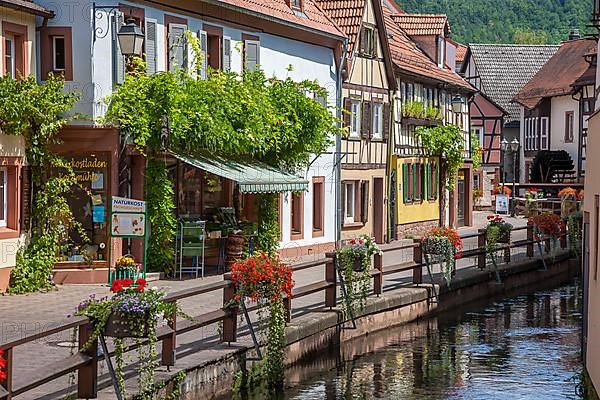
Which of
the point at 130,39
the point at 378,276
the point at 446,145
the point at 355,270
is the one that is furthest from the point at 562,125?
the point at 355,270

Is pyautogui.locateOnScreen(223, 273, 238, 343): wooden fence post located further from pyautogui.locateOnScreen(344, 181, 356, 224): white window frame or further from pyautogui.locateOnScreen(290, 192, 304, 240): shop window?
pyautogui.locateOnScreen(344, 181, 356, 224): white window frame

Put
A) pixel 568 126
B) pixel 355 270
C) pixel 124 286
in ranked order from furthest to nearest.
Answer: pixel 568 126 < pixel 355 270 < pixel 124 286

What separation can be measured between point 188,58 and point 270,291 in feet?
35.3

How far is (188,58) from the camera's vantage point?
2477cm

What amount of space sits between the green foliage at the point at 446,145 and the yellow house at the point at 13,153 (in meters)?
20.1

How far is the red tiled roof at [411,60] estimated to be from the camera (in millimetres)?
38438

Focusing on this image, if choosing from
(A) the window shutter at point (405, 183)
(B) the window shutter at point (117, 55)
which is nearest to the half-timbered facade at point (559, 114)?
(A) the window shutter at point (405, 183)

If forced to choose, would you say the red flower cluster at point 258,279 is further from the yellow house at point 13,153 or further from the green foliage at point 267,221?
the green foliage at point 267,221

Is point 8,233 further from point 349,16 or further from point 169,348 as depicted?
point 349,16

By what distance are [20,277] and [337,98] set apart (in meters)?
13.5

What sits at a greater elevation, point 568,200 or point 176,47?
point 176,47

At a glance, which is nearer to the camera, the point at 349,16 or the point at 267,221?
the point at 267,221

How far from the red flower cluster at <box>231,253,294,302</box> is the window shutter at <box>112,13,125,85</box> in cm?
823

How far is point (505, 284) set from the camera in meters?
26.8
